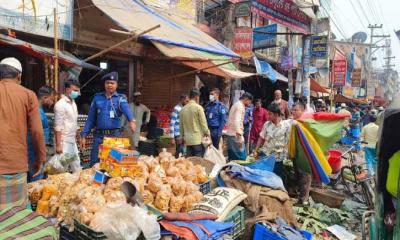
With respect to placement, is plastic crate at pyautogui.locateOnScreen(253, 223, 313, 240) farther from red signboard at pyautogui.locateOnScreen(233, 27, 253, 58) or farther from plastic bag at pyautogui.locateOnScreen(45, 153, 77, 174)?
red signboard at pyautogui.locateOnScreen(233, 27, 253, 58)

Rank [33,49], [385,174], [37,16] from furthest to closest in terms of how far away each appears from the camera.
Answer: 1. [37,16]
2. [33,49]
3. [385,174]

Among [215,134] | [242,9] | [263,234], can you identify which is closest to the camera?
[263,234]

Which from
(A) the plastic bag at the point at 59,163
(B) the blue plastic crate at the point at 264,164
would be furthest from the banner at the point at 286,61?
(A) the plastic bag at the point at 59,163

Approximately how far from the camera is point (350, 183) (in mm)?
7430

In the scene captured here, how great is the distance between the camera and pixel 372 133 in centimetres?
895

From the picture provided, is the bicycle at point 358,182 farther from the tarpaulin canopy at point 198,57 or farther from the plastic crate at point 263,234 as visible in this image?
the tarpaulin canopy at point 198,57

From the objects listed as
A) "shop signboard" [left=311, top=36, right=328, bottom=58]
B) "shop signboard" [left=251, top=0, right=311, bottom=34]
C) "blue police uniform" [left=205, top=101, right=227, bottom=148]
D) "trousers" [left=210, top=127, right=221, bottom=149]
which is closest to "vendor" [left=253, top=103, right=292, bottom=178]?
"blue police uniform" [left=205, top=101, right=227, bottom=148]

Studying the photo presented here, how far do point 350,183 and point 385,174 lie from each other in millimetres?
4869

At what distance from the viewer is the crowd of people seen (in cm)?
345

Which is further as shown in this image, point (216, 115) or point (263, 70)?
point (263, 70)

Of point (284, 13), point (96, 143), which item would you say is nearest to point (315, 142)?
point (96, 143)

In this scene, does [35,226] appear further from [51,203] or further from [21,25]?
[21,25]

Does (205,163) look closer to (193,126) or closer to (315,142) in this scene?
(193,126)

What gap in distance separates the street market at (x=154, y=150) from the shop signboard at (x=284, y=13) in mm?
174
